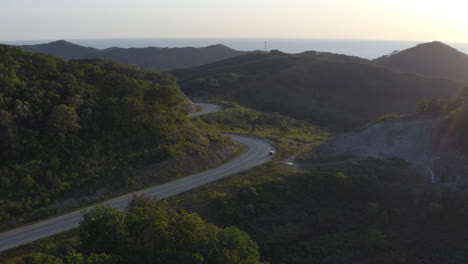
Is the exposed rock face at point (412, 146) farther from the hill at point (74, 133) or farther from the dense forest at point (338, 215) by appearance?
the hill at point (74, 133)

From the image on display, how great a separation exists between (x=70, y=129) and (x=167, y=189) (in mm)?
9869

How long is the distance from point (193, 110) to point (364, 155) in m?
32.6

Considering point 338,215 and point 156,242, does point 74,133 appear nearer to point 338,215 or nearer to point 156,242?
point 156,242

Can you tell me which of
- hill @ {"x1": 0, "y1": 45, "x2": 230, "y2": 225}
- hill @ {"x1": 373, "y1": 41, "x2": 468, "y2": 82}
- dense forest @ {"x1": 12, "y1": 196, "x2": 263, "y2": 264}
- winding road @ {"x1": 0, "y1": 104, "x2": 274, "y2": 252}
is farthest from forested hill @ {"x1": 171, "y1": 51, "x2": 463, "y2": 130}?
dense forest @ {"x1": 12, "y1": 196, "x2": 263, "y2": 264}

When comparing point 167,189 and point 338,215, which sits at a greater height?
point 167,189

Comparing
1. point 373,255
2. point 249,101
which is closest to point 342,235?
point 373,255

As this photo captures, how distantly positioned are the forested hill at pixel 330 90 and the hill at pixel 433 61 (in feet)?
105

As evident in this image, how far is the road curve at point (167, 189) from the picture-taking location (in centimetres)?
2272

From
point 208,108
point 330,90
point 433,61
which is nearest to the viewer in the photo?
point 208,108

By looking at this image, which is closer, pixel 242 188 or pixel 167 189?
pixel 242 188

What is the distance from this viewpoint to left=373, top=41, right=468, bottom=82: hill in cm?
11950

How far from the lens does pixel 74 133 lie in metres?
30.2

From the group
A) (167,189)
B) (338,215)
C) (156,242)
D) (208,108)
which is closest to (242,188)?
(167,189)

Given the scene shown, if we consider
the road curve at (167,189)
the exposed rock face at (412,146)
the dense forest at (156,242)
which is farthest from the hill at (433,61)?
the dense forest at (156,242)
